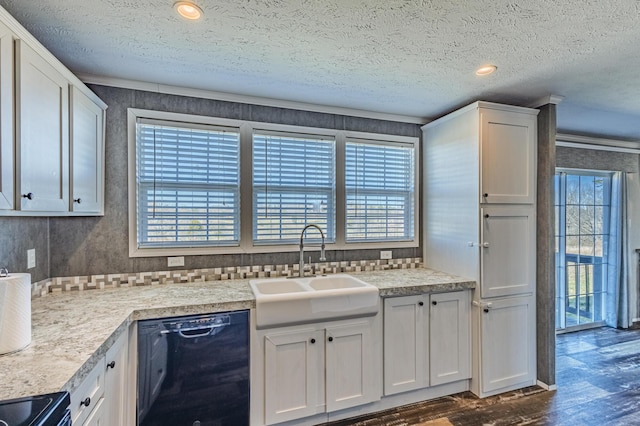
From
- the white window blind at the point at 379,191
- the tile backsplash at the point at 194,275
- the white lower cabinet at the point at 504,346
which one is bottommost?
the white lower cabinet at the point at 504,346

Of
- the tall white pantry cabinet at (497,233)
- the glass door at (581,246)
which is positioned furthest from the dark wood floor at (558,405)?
the glass door at (581,246)

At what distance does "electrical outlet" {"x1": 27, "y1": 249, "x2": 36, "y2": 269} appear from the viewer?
1.96 metres

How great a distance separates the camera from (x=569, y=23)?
5.30ft

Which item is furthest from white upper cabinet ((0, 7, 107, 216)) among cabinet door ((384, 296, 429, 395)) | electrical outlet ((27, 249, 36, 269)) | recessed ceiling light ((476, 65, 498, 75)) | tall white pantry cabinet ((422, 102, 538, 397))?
tall white pantry cabinet ((422, 102, 538, 397))

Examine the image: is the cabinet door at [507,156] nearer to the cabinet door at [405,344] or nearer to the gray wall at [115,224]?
the cabinet door at [405,344]

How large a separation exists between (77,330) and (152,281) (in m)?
0.98

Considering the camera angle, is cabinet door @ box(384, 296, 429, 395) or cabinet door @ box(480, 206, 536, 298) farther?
cabinet door @ box(480, 206, 536, 298)

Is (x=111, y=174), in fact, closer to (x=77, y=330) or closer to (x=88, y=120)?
(x=88, y=120)

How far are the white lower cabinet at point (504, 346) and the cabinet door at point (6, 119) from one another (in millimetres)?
2931

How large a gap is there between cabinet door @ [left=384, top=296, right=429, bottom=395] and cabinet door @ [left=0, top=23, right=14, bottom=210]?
2177mm

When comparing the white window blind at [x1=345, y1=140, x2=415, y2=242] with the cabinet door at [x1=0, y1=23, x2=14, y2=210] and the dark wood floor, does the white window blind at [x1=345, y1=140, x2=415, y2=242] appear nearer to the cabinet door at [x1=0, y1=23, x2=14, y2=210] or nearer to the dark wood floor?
the dark wood floor

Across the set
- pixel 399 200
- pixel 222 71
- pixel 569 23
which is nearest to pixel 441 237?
pixel 399 200

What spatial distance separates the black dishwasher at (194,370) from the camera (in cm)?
183

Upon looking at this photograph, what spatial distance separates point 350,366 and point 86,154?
2218mm
